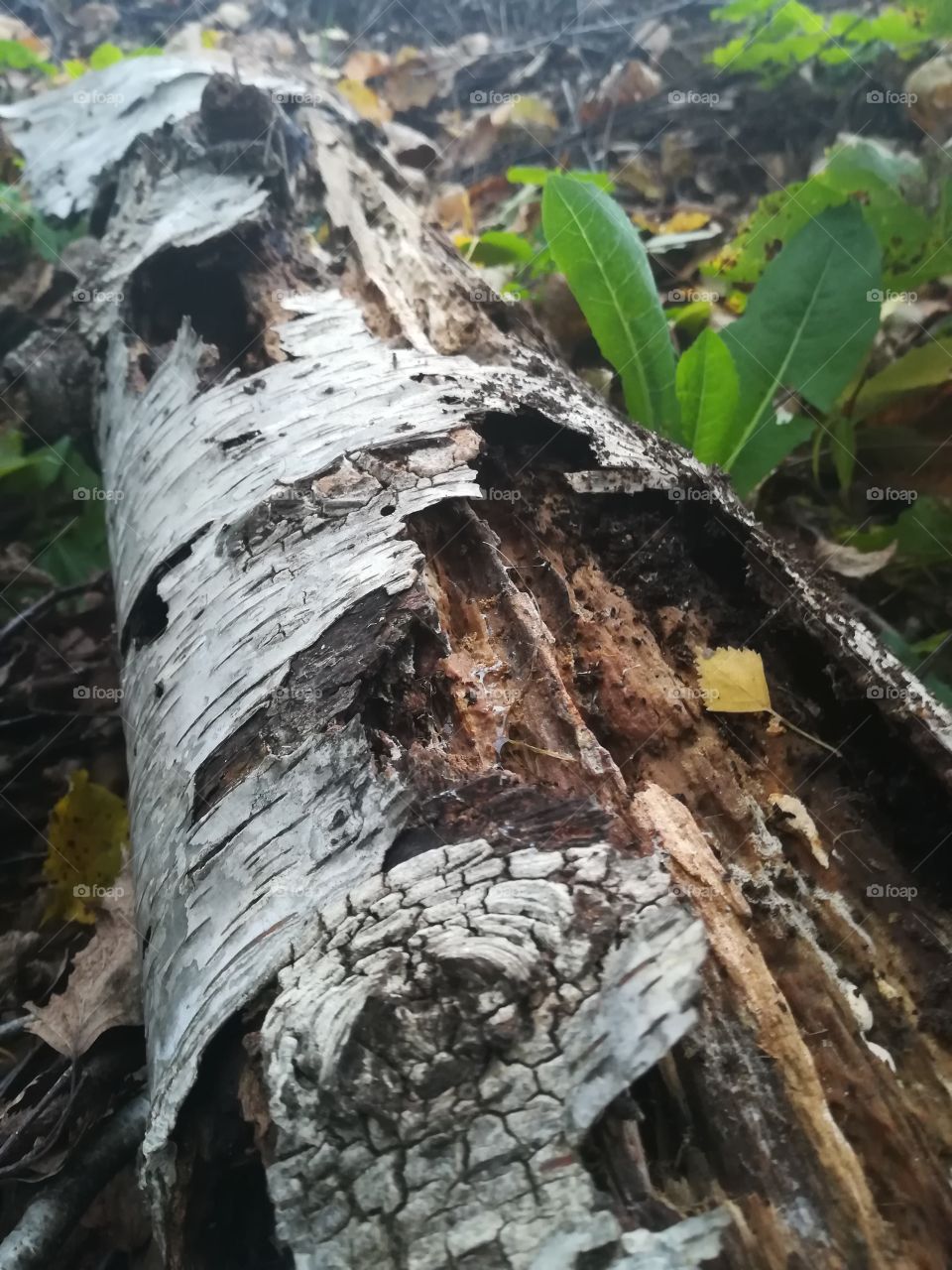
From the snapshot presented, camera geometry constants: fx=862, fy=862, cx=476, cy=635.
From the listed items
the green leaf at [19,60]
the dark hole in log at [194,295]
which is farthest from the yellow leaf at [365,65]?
the dark hole in log at [194,295]

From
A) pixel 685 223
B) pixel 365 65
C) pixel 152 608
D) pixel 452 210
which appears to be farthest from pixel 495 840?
pixel 365 65

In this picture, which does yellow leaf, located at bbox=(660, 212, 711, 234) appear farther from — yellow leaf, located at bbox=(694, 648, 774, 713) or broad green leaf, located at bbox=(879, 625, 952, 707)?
yellow leaf, located at bbox=(694, 648, 774, 713)

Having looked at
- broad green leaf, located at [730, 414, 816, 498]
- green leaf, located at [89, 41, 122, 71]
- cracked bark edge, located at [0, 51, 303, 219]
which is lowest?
broad green leaf, located at [730, 414, 816, 498]

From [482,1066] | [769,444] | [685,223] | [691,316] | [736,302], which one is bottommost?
[482,1066]

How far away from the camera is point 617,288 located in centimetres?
189

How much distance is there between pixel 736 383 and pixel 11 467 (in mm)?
1853

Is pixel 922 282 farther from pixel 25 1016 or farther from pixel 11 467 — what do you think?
pixel 25 1016

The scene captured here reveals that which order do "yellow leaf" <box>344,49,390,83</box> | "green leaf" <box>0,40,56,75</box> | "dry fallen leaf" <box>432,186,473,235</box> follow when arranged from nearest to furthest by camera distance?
"dry fallen leaf" <box>432,186,473,235</box> < "green leaf" <box>0,40,56,75</box> < "yellow leaf" <box>344,49,390,83</box>

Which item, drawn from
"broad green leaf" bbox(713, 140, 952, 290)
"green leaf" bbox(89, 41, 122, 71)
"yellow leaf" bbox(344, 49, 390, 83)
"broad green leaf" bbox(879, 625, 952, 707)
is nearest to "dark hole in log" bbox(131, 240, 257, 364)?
"broad green leaf" bbox(713, 140, 952, 290)

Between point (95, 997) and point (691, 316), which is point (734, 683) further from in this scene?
point (691, 316)

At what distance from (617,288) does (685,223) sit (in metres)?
1.34

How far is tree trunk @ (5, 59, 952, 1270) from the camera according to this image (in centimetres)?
78

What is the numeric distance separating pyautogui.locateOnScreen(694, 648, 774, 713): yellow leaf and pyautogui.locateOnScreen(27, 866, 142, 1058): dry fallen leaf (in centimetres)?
104

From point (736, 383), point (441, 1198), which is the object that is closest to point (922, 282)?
point (736, 383)
